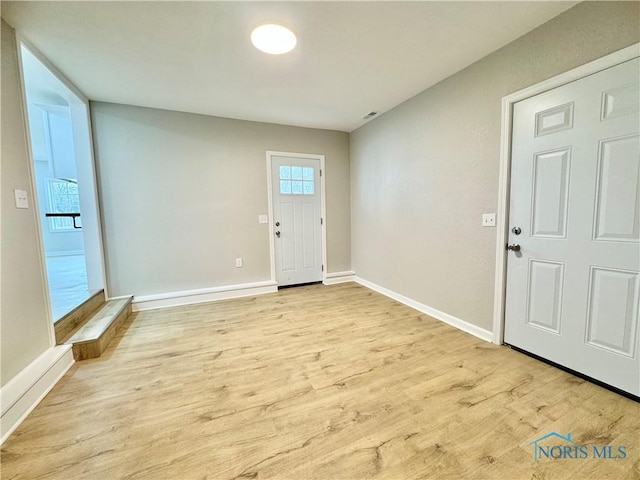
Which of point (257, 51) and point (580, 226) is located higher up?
point (257, 51)

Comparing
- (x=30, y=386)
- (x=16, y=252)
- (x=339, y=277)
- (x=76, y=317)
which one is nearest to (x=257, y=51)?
(x=16, y=252)

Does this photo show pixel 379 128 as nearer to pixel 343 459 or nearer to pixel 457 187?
pixel 457 187

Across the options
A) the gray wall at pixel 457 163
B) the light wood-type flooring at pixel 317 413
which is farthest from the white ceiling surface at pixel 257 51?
the light wood-type flooring at pixel 317 413

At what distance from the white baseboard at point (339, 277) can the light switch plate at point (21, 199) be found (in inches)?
135

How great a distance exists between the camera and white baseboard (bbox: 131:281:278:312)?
3.21m

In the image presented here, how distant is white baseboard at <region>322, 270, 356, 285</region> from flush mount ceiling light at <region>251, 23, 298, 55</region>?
3.15m

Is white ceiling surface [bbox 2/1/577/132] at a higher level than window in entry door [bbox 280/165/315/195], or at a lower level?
higher

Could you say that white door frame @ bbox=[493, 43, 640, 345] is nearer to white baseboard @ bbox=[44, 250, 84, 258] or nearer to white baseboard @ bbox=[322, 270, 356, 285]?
white baseboard @ bbox=[322, 270, 356, 285]

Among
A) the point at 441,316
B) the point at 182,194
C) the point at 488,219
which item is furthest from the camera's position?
the point at 182,194

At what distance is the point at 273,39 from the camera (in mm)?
1830

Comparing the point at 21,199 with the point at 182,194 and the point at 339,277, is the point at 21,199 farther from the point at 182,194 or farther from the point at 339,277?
the point at 339,277

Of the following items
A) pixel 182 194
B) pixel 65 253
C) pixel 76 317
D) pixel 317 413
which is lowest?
pixel 317 413

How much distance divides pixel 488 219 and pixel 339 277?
8.35 ft

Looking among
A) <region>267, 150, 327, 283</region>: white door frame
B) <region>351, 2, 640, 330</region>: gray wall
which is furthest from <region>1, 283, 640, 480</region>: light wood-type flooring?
<region>267, 150, 327, 283</region>: white door frame
